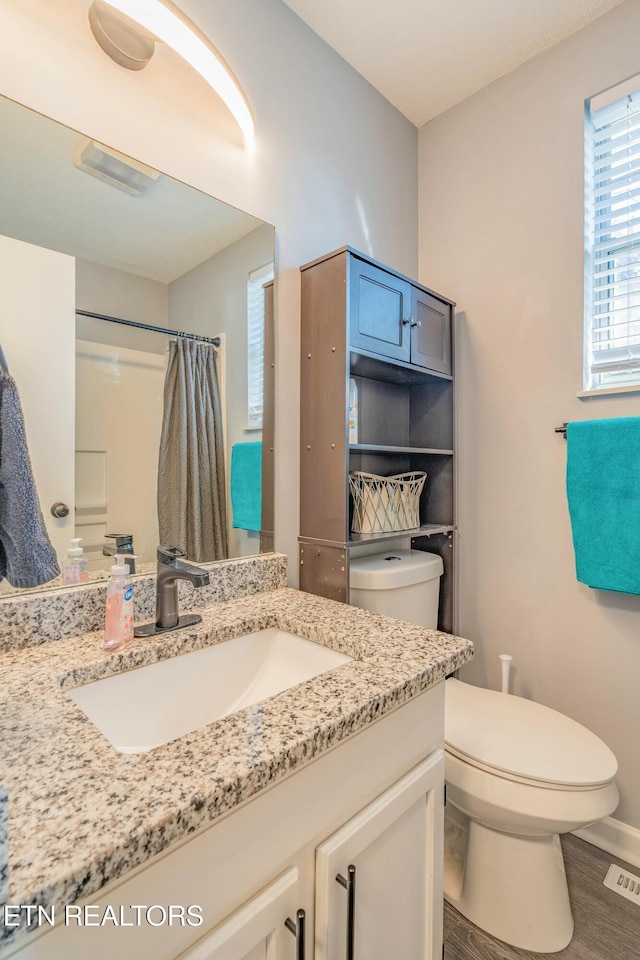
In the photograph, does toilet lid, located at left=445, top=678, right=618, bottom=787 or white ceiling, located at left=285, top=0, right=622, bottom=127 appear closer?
toilet lid, located at left=445, top=678, right=618, bottom=787

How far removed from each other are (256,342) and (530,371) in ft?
3.15

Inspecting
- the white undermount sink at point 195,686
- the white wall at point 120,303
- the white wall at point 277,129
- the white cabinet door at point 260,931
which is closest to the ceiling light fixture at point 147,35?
the white wall at point 277,129

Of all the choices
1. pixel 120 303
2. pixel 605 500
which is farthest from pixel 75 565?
pixel 605 500

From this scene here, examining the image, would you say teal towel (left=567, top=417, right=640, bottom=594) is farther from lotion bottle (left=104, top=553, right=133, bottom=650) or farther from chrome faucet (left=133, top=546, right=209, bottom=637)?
lotion bottle (left=104, top=553, right=133, bottom=650)

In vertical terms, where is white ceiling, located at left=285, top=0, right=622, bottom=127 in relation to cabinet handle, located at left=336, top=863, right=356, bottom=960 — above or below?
above

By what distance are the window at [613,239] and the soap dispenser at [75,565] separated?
1.53 metres

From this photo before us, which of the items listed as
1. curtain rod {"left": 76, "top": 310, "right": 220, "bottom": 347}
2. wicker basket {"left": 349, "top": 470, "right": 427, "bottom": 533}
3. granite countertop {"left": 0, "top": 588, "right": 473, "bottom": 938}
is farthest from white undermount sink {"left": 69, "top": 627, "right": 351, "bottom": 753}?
curtain rod {"left": 76, "top": 310, "right": 220, "bottom": 347}

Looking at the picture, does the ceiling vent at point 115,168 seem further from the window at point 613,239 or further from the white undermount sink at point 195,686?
the window at point 613,239

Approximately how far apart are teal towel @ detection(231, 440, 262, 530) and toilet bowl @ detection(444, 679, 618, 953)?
0.78 meters

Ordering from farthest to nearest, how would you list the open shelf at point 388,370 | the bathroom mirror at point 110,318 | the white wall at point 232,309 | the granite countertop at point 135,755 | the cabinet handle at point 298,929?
the open shelf at point 388,370, the white wall at point 232,309, the bathroom mirror at point 110,318, the cabinet handle at point 298,929, the granite countertop at point 135,755

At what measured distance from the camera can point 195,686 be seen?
912 mm

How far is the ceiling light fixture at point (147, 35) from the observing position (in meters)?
0.93

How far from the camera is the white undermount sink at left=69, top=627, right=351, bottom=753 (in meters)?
0.79

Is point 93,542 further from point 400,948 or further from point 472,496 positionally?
point 472,496
